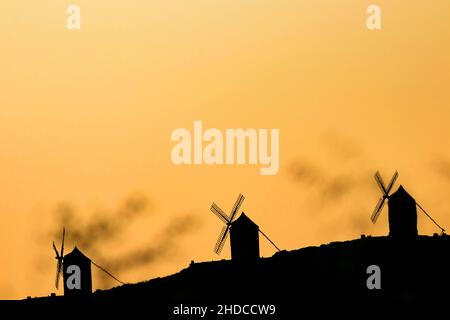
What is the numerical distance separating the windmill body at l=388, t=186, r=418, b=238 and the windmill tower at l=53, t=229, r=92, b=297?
21.1m

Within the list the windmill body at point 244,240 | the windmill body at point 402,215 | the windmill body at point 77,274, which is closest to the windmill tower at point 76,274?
the windmill body at point 77,274

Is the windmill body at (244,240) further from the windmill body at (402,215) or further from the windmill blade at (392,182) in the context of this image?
the windmill blade at (392,182)

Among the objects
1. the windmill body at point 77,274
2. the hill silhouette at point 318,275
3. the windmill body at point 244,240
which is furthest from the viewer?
the windmill body at point 77,274

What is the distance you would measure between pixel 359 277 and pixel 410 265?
11.6ft

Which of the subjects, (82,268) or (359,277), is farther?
(82,268)

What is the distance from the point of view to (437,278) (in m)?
92.1

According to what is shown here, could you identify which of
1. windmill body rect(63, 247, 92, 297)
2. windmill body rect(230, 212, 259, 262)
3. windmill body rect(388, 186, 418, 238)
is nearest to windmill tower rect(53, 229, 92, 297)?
windmill body rect(63, 247, 92, 297)

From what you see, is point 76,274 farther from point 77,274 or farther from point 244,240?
point 244,240

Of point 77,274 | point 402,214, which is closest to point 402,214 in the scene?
point 402,214

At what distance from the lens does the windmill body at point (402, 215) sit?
314ft

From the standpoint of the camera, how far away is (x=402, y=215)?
96.2 m
